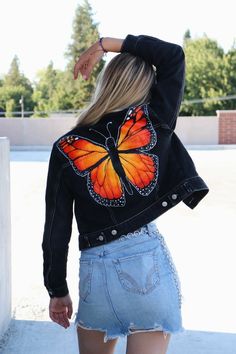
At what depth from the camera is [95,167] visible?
174 cm

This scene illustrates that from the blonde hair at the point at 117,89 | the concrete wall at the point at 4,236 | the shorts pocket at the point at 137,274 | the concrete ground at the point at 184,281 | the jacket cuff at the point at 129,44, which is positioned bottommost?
the concrete ground at the point at 184,281

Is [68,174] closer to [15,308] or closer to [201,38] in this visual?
[15,308]

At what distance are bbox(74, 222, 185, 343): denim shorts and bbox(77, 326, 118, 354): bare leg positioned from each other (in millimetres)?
53

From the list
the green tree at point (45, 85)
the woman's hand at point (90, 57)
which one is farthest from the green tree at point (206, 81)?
the woman's hand at point (90, 57)

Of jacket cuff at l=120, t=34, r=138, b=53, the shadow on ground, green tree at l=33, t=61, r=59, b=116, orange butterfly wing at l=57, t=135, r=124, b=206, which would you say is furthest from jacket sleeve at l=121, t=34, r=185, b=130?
green tree at l=33, t=61, r=59, b=116

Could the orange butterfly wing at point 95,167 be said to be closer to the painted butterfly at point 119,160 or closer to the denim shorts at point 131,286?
the painted butterfly at point 119,160

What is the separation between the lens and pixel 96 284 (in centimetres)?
172

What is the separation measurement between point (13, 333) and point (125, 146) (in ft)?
7.10

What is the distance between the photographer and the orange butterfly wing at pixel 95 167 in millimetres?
1719

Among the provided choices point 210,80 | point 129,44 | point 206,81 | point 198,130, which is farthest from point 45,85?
Result: point 129,44

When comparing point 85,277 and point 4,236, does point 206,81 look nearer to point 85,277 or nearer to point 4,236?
point 4,236

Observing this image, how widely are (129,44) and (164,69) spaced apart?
→ 0.49ft

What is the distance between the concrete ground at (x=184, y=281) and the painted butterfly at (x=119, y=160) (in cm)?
179

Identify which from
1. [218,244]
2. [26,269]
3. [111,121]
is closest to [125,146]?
[111,121]
